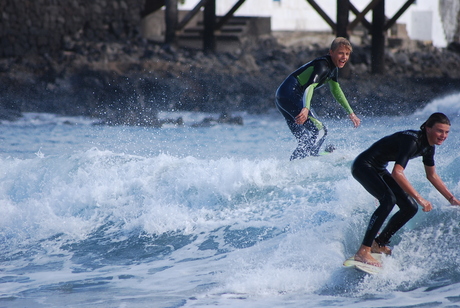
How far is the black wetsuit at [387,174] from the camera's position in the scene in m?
4.18

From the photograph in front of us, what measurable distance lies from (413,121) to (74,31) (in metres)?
9.70

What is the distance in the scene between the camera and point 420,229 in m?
5.29

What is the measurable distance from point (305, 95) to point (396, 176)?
2184 millimetres

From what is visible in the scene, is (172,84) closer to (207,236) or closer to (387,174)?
(207,236)

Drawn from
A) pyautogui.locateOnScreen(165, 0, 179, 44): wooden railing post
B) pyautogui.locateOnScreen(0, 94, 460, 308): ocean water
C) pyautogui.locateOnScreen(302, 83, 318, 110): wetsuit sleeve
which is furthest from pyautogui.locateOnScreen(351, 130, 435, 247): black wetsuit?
pyautogui.locateOnScreen(165, 0, 179, 44): wooden railing post

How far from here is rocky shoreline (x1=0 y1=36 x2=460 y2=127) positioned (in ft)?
45.8

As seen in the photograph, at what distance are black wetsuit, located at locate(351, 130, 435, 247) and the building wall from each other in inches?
534

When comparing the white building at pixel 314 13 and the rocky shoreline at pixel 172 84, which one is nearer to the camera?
the rocky shoreline at pixel 172 84

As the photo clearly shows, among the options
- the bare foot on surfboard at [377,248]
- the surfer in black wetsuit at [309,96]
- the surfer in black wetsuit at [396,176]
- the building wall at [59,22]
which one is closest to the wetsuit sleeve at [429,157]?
Result: the surfer in black wetsuit at [396,176]

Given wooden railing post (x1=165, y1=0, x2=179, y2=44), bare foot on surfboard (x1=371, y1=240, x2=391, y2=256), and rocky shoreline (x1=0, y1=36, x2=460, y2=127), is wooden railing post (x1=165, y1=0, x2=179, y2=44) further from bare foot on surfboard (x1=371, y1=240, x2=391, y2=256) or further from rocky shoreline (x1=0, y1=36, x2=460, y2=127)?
bare foot on surfboard (x1=371, y1=240, x2=391, y2=256)

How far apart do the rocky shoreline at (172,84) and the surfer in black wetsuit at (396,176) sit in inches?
333

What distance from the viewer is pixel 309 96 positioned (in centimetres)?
611

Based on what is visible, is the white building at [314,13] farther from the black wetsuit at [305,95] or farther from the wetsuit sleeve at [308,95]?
the wetsuit sleeve at [308,95]

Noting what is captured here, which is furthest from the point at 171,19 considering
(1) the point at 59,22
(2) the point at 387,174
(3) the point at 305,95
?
(2) the point at 387,174
